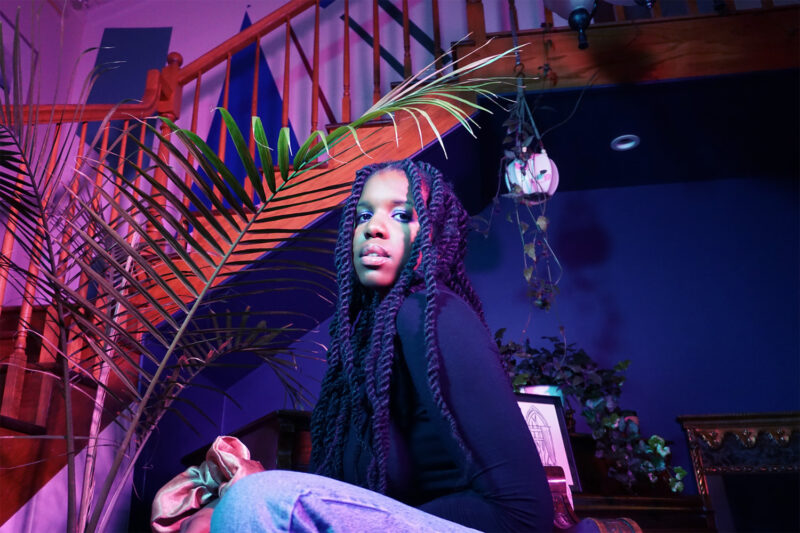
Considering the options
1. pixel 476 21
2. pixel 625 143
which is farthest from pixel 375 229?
pixel 625 143

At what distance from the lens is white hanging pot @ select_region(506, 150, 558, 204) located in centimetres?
252

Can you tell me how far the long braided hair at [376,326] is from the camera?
897mm

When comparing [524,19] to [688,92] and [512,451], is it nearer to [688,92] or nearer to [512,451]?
[688,92]

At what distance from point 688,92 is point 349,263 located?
206 centimetres

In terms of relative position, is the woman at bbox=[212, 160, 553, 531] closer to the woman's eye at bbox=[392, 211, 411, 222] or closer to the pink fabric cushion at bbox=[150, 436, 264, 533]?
the woman's eye at bbox=[392, 211, 411, 222]


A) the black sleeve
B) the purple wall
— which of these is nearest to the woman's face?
the black sleeve

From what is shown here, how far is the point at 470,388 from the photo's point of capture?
0.80 m

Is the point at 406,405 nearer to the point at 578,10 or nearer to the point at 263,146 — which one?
the point at 263,146

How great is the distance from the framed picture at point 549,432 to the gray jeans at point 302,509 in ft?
4.41

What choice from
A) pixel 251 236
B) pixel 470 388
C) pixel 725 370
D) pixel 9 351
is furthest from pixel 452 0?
pixel 470 388

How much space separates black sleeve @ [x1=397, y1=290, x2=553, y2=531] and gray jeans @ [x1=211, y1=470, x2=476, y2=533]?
8.3 inches

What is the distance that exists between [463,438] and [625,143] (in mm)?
2436

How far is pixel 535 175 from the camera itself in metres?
2.52

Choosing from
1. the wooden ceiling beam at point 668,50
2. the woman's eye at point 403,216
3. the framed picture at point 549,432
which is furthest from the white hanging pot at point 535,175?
the woman's eye at point 403,216
